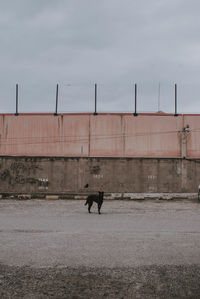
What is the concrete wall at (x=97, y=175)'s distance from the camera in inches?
1187

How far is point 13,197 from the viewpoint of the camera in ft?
97.6

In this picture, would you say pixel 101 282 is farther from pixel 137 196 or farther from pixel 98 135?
pixel 98 135

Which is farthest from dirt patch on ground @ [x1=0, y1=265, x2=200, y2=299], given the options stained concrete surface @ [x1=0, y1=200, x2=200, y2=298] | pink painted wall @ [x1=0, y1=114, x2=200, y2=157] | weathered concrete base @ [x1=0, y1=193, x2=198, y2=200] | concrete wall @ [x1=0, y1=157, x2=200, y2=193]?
pink painted wall @ [x1=0, y1=114, x2=200, y2=157]

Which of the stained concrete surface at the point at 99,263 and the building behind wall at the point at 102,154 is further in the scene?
the building behind wall at the point at 102,154

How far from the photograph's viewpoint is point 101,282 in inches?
204

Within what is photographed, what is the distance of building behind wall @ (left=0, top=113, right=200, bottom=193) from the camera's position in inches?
1190

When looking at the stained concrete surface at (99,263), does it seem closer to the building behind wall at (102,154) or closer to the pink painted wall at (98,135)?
the building behind wall at (102,154)

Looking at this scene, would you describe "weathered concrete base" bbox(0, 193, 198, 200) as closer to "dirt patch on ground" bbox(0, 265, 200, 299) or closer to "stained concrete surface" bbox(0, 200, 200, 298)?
"stained concrete surface" bbox(0, 200, 200, 298)

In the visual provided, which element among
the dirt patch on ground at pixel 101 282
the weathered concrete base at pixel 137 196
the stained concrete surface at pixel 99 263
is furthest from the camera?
the weathered concrete base at pixel 137 196

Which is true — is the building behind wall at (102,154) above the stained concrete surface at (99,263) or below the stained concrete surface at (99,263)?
above

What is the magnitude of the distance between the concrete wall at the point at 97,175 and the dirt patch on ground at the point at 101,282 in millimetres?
24192

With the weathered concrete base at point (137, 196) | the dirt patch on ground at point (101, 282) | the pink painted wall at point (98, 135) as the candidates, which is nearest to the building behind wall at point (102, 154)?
the pink painted wall at point (98, 135)

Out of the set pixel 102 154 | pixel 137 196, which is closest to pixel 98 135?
pixel 102 154

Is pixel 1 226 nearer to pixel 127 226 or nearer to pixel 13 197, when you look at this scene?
pixel 127 226
